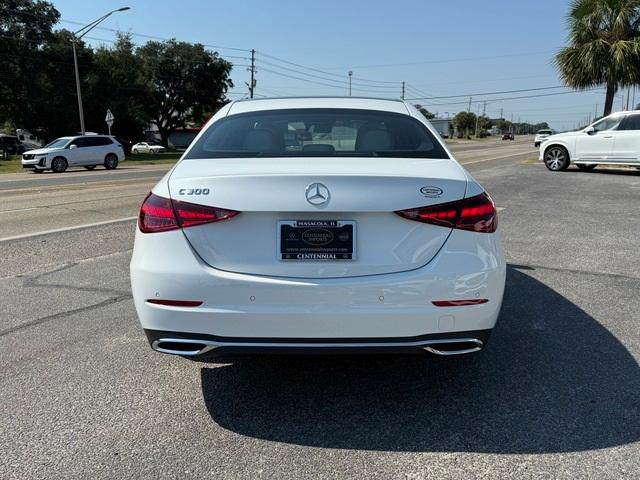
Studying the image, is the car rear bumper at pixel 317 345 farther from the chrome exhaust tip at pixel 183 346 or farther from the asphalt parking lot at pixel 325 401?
the asphalt parking lot at pixel 325 401

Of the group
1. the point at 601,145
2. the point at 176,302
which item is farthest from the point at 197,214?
the point at 601,145

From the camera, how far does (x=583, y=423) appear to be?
9.96 feet

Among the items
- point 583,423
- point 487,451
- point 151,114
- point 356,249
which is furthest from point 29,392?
point 151,114

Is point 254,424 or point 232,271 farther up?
point 232,271

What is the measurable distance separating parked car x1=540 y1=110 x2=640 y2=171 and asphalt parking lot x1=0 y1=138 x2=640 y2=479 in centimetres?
1351

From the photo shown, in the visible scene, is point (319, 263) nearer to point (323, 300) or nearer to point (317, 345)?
point (323, 300)

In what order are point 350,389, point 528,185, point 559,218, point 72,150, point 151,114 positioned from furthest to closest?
1. point 151,114
2. point 72,150
3. point 528,185
4. point 559,218
5. point 350,389

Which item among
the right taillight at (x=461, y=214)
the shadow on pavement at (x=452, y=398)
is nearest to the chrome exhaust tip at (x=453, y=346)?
the shadow on pavement at (x=452, y=398)

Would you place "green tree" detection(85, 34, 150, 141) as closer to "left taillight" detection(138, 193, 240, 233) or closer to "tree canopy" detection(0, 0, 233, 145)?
"tree canopy" detection(0, 0, 233, 145)

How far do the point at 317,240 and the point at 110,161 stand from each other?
27.7m

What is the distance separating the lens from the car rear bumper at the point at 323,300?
2.84m

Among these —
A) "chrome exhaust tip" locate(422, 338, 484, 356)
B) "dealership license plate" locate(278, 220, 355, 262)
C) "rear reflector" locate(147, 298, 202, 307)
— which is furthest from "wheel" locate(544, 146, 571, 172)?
"rear reflector" locate(147, 298, 202, 307)

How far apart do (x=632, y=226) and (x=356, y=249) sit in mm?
7495

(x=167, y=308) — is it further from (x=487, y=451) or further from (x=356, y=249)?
(x=487, y=451)
